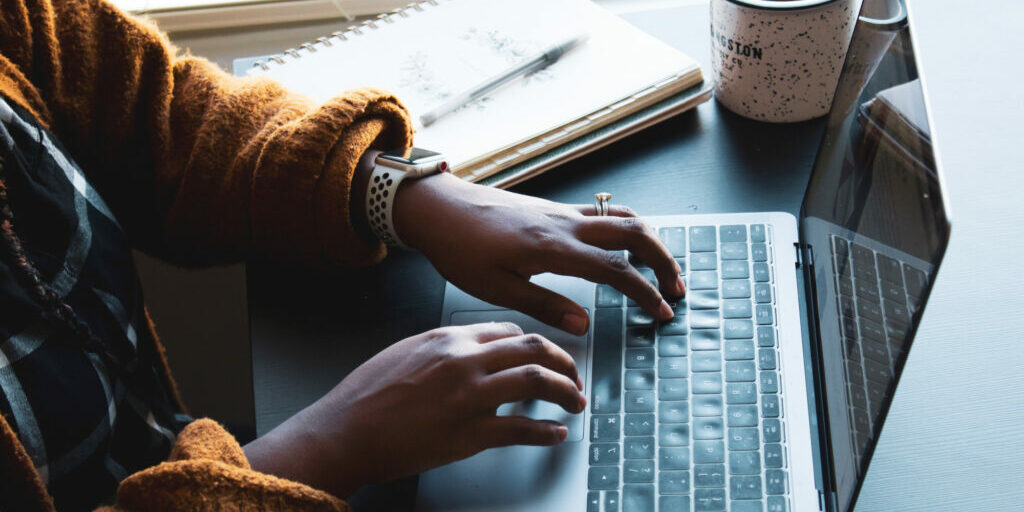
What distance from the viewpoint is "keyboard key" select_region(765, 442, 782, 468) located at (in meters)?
0.56

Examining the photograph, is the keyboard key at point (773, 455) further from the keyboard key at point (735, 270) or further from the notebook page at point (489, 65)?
the notebook page at point (489, 65)

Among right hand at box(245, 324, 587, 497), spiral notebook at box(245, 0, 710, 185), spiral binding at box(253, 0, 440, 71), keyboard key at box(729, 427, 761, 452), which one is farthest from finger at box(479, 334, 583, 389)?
spiral binding at box(253, 0, 440, 71)

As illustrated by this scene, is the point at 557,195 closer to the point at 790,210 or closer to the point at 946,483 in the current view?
the point at 790,210

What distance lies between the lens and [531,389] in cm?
59

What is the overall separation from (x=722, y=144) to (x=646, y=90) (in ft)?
0.27

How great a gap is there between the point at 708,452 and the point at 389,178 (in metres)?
0.33

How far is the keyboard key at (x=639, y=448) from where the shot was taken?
58cm

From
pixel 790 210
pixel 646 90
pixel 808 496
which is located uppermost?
pixel 646 90

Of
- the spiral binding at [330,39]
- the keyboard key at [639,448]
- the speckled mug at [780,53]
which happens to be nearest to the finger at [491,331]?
the keyboard key at [639,448]

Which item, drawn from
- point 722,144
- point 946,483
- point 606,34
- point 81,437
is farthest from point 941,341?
point 81,437

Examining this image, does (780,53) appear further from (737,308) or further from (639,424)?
(639,424)

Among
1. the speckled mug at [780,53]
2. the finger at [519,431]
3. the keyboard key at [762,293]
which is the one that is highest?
the speckled mug at [780,53]

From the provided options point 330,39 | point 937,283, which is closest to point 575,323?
point 937,283

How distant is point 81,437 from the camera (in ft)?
2.05
